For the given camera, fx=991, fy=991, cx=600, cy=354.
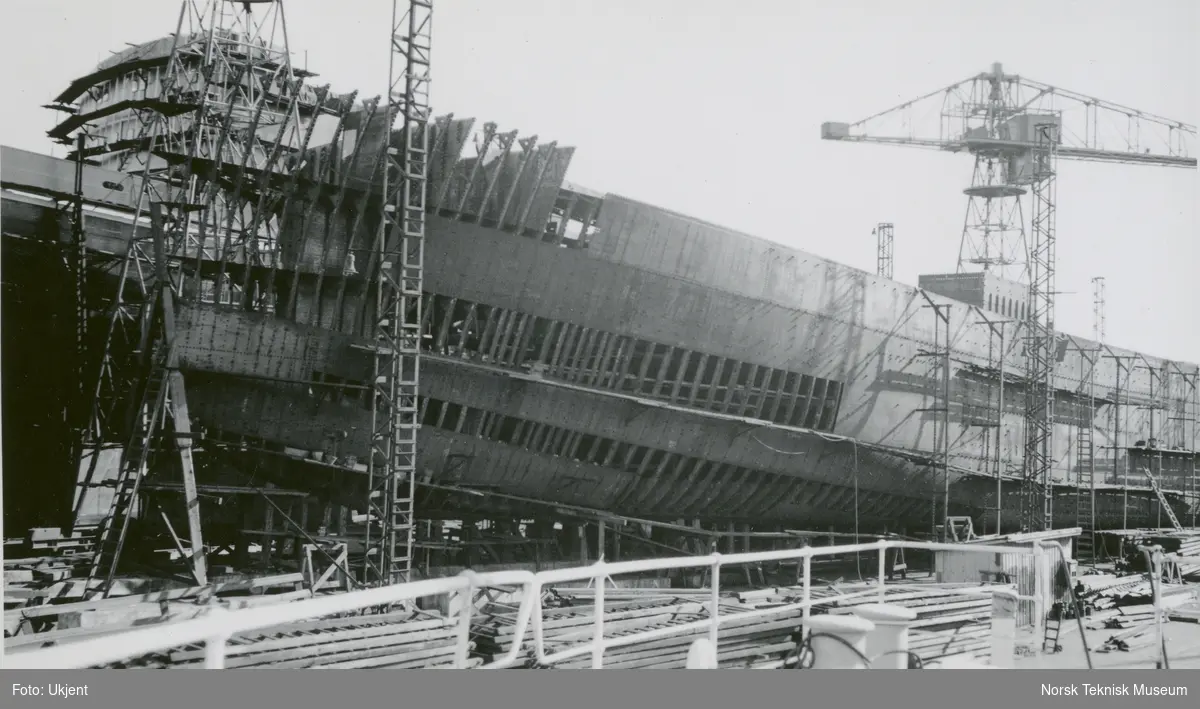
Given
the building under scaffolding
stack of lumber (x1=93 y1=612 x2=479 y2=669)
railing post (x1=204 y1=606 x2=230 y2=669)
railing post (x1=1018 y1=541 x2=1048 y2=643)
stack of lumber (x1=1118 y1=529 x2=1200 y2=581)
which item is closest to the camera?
railing post (x1=204 y1=606 x2=230 y2=669)

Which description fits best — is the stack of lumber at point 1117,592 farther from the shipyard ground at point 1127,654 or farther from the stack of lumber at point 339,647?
the stack of lumber at point 339,647

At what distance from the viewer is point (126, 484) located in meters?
15.3

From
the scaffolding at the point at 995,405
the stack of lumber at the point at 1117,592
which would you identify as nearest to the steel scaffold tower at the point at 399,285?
the stack of lumber at the point at 1117,592

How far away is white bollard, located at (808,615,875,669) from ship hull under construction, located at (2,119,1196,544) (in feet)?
37.5

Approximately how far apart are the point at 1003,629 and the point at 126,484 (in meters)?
12.8

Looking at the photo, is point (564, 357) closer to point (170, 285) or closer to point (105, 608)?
point (170, 285)

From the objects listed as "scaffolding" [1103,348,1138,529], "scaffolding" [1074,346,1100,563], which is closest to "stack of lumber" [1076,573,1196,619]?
"scaffolding" [1074,346,1100,563]

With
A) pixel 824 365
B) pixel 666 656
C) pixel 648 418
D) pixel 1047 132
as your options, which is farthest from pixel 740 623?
pixel 1047 132

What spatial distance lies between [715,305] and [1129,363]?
20.8 meters

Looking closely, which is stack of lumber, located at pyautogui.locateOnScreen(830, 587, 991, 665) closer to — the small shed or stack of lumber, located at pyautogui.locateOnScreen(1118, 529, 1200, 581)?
the small shed

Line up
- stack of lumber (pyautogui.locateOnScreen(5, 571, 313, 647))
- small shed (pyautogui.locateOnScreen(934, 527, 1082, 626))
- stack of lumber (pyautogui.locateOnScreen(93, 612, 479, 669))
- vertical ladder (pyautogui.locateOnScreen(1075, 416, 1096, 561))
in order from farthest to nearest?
1. vertical ladder (pyautogui.locateOnScreen(1075, 416, 1096, 561))
2. small shed (pyautogui.locateOnScreen(934, 527, 1082, 626))
3. stack of lumber (pyautogui.locateOnScreen(5, 571, 313, 647))
4. stack of lumber (pyautogui.locateOnScreen(93, 612, 479, 669))

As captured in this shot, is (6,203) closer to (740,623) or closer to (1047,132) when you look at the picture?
(740,623)

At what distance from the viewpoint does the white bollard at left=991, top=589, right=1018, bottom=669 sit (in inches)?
320

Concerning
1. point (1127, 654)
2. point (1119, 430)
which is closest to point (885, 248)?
point (1119, 430)
